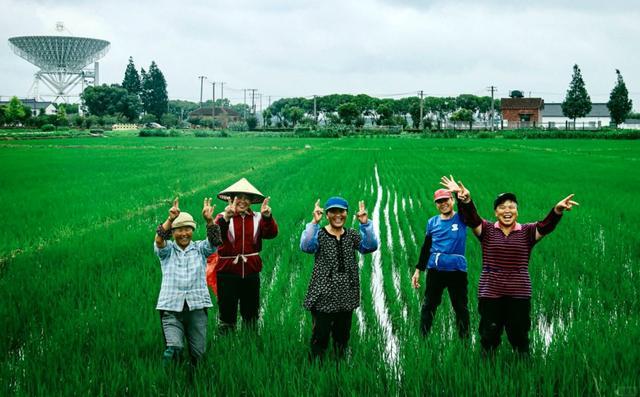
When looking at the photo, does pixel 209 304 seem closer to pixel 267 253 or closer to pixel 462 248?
pixel 462 248

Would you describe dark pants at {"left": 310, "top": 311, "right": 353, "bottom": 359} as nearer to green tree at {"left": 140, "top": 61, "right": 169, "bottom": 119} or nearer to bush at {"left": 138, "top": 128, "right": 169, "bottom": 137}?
bush at {"left": 138, "top": 128, "right": 169, "bottom": 137}

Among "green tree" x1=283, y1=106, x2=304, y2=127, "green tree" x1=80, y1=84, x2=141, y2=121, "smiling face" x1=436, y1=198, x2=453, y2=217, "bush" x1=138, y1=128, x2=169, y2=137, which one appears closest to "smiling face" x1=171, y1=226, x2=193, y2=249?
"smiling face" x1=436, y1=198, x2=453, y2=217

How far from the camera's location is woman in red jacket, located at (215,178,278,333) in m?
4.43

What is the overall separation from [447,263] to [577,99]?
65.3m

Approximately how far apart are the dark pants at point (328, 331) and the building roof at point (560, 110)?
81865 millimetres

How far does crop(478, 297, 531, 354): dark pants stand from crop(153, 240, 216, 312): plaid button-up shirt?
1.81 meters

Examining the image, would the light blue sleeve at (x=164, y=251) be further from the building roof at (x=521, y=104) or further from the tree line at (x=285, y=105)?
the building roof at (x=521, y=104)

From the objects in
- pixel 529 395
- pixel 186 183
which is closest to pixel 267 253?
pixel 529 395

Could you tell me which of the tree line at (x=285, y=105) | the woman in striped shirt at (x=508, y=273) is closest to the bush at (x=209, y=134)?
the tree line at (x=285, y=105)

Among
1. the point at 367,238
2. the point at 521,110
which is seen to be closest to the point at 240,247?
the point at 367,238

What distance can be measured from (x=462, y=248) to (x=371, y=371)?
1.39 m

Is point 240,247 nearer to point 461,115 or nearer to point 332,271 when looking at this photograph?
point 332,271

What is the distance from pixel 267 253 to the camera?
26.8ft

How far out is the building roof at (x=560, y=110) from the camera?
80.7m
